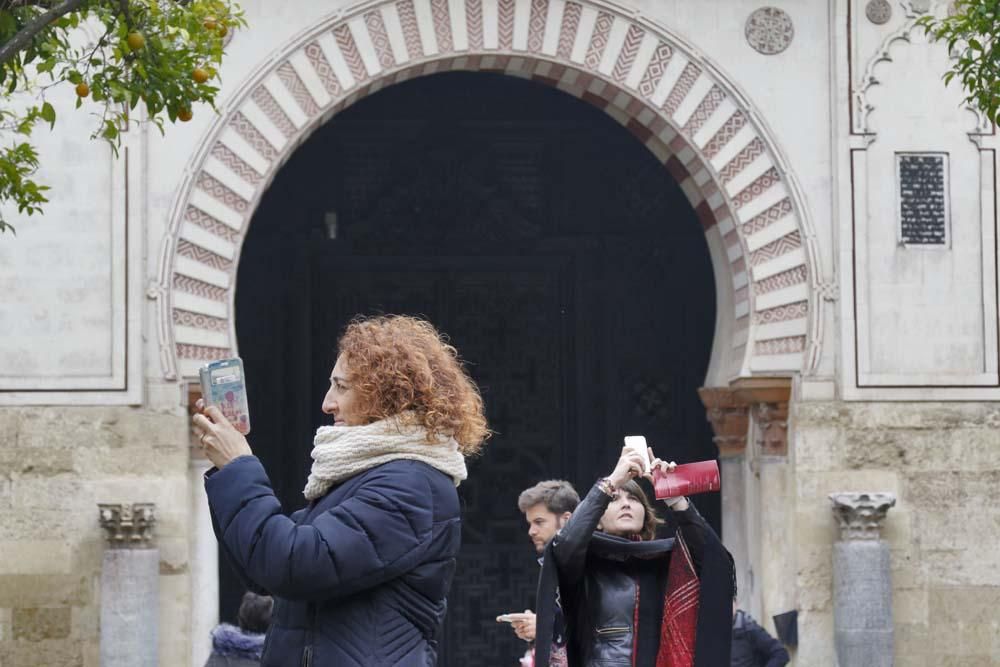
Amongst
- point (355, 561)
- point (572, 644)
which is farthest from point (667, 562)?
point (355, 561)

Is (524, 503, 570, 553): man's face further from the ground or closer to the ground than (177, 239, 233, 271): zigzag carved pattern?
closer to the ground

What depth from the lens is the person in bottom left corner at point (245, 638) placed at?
6.29 m

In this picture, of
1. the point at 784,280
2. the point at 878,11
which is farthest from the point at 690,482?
the point at 878,11

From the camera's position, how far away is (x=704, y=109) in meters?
9.77

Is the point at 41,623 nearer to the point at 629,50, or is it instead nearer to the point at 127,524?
the point at 127,524

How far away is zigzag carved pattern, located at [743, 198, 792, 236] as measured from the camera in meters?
9.75

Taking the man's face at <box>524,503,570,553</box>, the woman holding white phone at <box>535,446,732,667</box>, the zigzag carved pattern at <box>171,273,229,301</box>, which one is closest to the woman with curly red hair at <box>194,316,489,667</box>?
the woman holding white phone at <box>535,446,732,667</box>

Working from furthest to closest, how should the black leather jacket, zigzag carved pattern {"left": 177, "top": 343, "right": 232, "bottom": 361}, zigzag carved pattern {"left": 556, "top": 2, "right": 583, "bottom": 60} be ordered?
zigzag carved pattern {"left": 556, "top": 2, "right": 583, "bottom": 60} < zigzag carved pattern {"left": 177, "top": 343, "right": 232, "bottom": 361} < the black leather jacket

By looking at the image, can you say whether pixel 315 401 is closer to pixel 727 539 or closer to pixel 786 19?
pixel 727 539

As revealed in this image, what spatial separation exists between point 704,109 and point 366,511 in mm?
6788

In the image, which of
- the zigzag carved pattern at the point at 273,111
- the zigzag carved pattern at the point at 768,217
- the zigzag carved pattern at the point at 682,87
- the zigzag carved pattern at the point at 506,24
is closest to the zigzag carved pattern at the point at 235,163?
the zigzag carved pattern at the point at 273,111

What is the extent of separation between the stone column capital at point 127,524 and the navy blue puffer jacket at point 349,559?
5794 millimetres

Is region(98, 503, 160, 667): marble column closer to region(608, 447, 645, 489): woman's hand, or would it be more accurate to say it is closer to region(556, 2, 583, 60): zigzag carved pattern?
region(556, 2, 583, 60): zigzag carved pattern

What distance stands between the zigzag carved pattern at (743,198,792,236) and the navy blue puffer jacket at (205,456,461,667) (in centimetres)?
653
